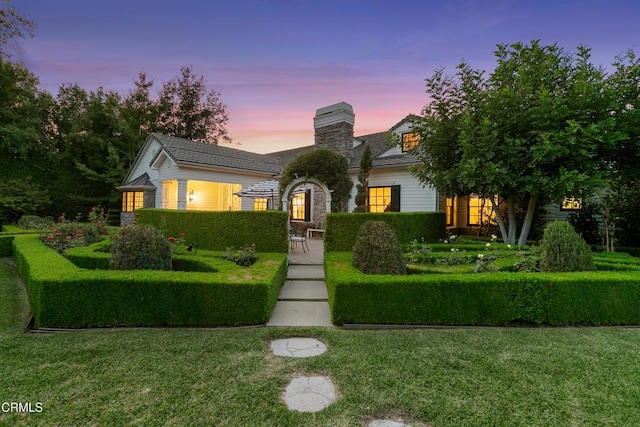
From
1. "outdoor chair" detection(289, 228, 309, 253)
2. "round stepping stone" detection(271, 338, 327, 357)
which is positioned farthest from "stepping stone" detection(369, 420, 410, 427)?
"outdoor chair" detection(289, 228, 309, 253)

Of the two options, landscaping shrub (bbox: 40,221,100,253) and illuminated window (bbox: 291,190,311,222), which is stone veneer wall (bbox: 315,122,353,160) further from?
landscaping shrub (bbox: 40,221,100,253)

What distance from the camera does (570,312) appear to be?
14.3 feet

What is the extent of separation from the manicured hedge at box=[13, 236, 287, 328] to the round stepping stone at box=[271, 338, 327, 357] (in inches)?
29.1

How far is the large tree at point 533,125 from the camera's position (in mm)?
6750

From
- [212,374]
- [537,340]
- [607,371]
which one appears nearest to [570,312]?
[537,340]

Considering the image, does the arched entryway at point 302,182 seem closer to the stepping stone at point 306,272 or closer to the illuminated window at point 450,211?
the stepping stone at point 306,272

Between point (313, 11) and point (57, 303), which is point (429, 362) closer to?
point (57, 303)

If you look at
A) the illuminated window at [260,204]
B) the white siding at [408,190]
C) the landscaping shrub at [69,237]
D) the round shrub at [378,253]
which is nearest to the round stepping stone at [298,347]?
the round shrub at [378,253]

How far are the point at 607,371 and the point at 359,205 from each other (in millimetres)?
8827

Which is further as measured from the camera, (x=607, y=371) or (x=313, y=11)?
(x=313, y=11)

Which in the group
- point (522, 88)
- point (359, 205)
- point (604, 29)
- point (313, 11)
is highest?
point (313, 11)

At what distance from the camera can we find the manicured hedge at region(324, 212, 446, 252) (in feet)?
27.4

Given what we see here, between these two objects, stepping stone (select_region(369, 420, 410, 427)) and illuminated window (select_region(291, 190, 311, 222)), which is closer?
stepping stone (select_region(369, 420, 410, 427))

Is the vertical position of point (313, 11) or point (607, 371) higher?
point (313, 11)
